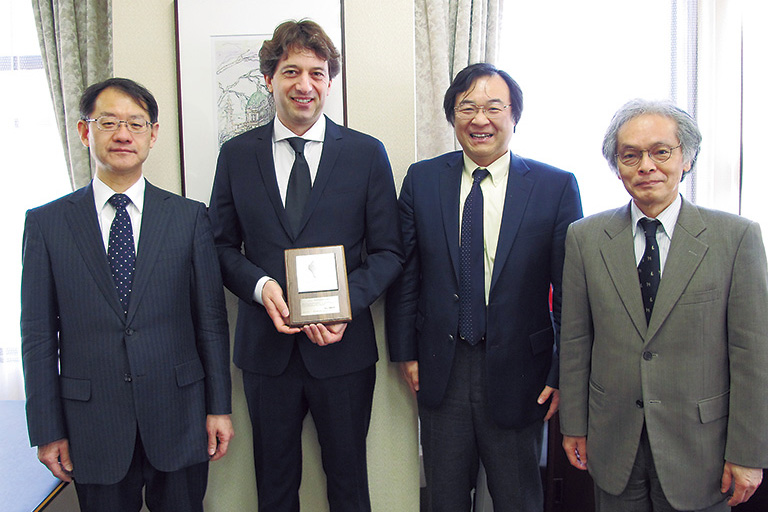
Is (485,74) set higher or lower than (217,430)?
higher

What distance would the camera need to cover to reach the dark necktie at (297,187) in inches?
70.5

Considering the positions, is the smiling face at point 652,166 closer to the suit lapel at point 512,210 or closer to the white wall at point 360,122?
the suit lapel at point 512,210

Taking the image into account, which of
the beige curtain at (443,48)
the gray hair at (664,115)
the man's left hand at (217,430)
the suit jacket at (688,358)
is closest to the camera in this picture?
the suit jacket at (688,358)

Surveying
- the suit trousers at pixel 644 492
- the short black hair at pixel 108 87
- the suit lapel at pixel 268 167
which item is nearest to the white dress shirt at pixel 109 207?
the short black hair at pixel 108 87

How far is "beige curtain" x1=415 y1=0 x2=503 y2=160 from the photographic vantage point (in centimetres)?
259

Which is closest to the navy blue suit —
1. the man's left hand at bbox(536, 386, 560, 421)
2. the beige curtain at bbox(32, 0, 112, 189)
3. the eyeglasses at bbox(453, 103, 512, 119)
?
the eyeglasses at bbox(453, 103, 512, 119)

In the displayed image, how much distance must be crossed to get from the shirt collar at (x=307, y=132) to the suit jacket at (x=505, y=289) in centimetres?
40

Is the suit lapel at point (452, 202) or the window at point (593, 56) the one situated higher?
the window at point (593, 56)

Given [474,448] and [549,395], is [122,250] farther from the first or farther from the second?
[549,395]

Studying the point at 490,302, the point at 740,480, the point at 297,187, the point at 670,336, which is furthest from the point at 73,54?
the point at 740,480

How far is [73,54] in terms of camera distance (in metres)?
2.63

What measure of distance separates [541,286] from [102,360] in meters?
1.38

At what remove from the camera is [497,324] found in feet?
5.59

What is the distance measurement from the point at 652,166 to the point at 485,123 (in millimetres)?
535
